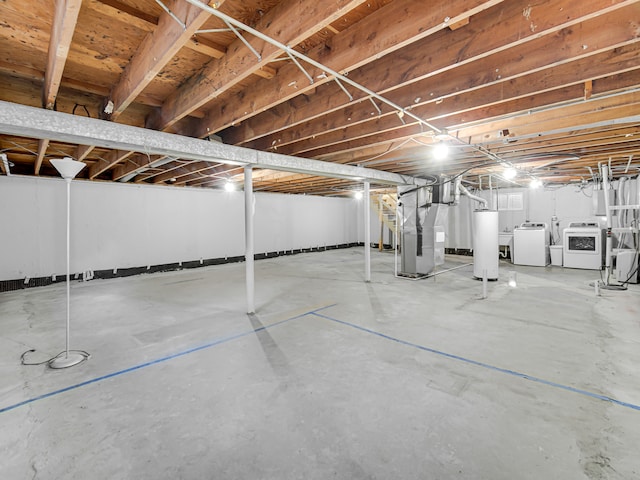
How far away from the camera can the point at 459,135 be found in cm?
358

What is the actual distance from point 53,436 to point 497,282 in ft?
19.8

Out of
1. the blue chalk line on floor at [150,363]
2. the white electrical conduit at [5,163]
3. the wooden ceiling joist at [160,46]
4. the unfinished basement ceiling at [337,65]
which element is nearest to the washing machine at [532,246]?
the unfinished basement ceiling at [337,65]

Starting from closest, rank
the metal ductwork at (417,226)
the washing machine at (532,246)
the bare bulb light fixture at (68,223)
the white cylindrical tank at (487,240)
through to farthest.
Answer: the bare bulb light fixture at (68,223) → the white cylindrical tank at (487,240) → the metal ductwork at (417,226) → the washing machine at (532,246)

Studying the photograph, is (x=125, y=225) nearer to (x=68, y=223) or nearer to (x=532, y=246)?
(x=68, y=223)

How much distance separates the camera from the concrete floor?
1.46m

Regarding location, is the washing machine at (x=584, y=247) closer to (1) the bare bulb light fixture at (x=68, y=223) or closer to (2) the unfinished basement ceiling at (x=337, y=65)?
(2) the unfinished basement ceiling at (x=337, y=65)

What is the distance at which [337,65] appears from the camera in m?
1.94

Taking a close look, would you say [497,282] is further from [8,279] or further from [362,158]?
[8,279]

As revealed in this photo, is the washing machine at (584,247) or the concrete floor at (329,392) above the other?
the washing machine at (584,247)

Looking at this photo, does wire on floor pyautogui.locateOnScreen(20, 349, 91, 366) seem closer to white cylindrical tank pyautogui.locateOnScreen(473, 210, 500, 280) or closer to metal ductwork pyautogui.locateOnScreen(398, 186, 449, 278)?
metal ductwork pyautogui.locateOnScreen(398, 186, 449, 278)

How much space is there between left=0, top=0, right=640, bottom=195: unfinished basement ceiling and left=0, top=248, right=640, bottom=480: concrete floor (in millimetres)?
2121

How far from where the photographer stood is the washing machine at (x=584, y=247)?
651 centimetres

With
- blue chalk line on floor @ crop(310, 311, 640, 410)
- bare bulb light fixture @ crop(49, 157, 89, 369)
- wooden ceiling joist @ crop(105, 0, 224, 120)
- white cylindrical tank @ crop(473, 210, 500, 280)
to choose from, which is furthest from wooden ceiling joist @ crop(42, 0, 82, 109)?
white cylindrical tank @ crop(473, 210, 500, 280)

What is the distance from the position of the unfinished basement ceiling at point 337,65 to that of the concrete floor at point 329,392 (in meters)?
2.12
